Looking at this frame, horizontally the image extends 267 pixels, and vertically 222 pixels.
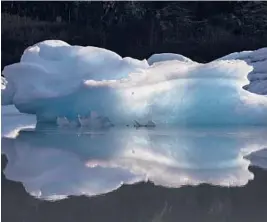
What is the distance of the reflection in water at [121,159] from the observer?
208 cm

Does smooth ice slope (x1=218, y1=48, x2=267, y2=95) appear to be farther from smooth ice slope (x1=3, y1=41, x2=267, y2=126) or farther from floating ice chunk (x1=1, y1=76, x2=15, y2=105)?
floating ice chunk (x1=1, y1=76, x2=15, y2=105)

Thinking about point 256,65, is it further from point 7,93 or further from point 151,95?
point 7,93

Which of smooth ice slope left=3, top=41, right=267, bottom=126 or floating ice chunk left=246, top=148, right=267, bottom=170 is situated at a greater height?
floating ice chunk left=246, top=148, right=267, bottom=170

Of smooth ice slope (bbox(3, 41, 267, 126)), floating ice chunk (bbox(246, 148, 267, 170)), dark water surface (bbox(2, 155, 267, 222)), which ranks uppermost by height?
dark water surface (bbox(2, 155, 267, 222))

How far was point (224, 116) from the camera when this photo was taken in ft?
14.3

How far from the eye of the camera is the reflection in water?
6.84 feet

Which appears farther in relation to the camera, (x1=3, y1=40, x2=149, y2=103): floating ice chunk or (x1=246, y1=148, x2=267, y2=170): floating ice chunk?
(x1=3, y1=40, x2=149, y2=103): floating ice chunk

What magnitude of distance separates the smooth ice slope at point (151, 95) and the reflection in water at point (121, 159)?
48 centimetres

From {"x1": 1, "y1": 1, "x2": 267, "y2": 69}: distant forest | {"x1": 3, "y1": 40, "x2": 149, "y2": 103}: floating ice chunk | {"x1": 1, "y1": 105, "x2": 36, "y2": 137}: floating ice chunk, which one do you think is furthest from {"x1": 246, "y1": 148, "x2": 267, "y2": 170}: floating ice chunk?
{"x1": 1, "y1": 1, "x2": 267, "y2": 69}: distant forest

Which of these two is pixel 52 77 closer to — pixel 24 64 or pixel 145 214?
pixel 24 64

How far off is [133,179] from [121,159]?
0.46 m

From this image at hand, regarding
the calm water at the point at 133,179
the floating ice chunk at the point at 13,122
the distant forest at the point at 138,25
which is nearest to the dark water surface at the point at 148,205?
the calm water at the point at 133,179

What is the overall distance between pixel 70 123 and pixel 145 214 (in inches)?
103

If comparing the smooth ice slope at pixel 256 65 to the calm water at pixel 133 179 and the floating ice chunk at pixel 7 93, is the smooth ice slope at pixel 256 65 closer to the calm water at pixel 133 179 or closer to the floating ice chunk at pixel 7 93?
the floating ice chunk at pixel 7 93
